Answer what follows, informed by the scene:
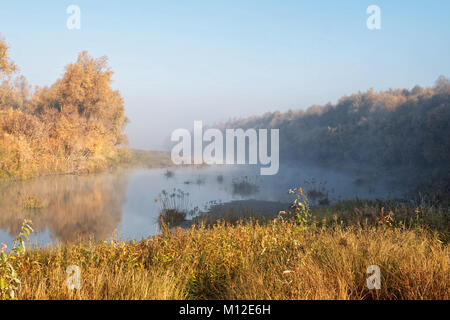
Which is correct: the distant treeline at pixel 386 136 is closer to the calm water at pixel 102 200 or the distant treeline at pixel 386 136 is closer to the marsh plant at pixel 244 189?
the calm water at pixel 102 200

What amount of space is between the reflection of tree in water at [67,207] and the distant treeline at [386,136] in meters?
21.8

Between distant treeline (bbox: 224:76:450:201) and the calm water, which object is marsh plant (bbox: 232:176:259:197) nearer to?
the calm water

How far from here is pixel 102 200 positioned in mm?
20672

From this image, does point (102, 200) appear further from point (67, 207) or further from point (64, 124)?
point (64, 124)

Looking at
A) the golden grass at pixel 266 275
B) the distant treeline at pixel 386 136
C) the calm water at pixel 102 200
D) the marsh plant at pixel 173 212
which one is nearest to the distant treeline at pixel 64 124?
Answer: the calm water at pixel 102 200

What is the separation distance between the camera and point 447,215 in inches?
348

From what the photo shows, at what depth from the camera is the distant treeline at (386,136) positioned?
27562mm

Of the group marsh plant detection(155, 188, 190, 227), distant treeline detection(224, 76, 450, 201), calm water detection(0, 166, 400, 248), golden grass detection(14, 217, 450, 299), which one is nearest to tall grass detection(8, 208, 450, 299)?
golden grass detection(14, 217, 450, 299)

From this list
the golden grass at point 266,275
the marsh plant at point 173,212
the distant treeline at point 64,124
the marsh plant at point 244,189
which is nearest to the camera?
the golden grass at point 266,275

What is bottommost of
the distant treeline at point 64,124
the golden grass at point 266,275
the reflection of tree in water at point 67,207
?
the reflection of tree in water at point 67,207

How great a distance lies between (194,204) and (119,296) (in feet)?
49.1

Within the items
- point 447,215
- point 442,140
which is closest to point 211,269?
point 447,215

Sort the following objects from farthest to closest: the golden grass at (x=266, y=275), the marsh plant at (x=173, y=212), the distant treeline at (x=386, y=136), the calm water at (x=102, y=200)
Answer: the distant treeline at (x=386, y=136), the marsh plant at (x=173, y=212), the calm water at (x=102, y=200), the golden grass at (x=266, y=275)
